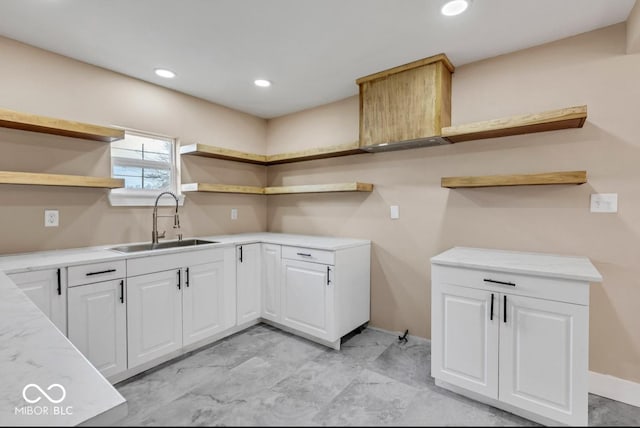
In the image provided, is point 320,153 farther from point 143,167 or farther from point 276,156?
point 143,167

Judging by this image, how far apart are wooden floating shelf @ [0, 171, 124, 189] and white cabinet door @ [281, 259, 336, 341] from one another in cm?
152

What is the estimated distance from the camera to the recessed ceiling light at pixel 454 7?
1764mm

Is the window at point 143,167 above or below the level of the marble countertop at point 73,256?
above

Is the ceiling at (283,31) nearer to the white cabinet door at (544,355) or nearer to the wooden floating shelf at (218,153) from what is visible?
the wooden floating shelf at (218,153)

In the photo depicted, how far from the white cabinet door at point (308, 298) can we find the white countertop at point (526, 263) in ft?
3.19

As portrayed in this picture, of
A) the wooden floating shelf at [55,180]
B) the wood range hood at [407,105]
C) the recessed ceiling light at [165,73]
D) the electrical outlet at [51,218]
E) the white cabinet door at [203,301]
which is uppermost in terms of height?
the recessed ceiling light at [165,73]

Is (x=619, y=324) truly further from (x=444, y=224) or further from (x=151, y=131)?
(x=151, y=131)

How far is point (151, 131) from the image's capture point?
286 centimetres

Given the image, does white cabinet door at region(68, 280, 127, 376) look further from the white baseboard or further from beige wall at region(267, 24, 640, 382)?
the white baseboard

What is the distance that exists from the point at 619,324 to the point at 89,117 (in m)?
3.96

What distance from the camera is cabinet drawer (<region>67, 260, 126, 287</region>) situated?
190 centimetres

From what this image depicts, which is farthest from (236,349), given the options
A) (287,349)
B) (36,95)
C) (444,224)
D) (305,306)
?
(36,95)

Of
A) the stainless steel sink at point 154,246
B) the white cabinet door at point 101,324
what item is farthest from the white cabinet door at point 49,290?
the stainless steel sink at point 154,246

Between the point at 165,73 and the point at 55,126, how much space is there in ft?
3.02
